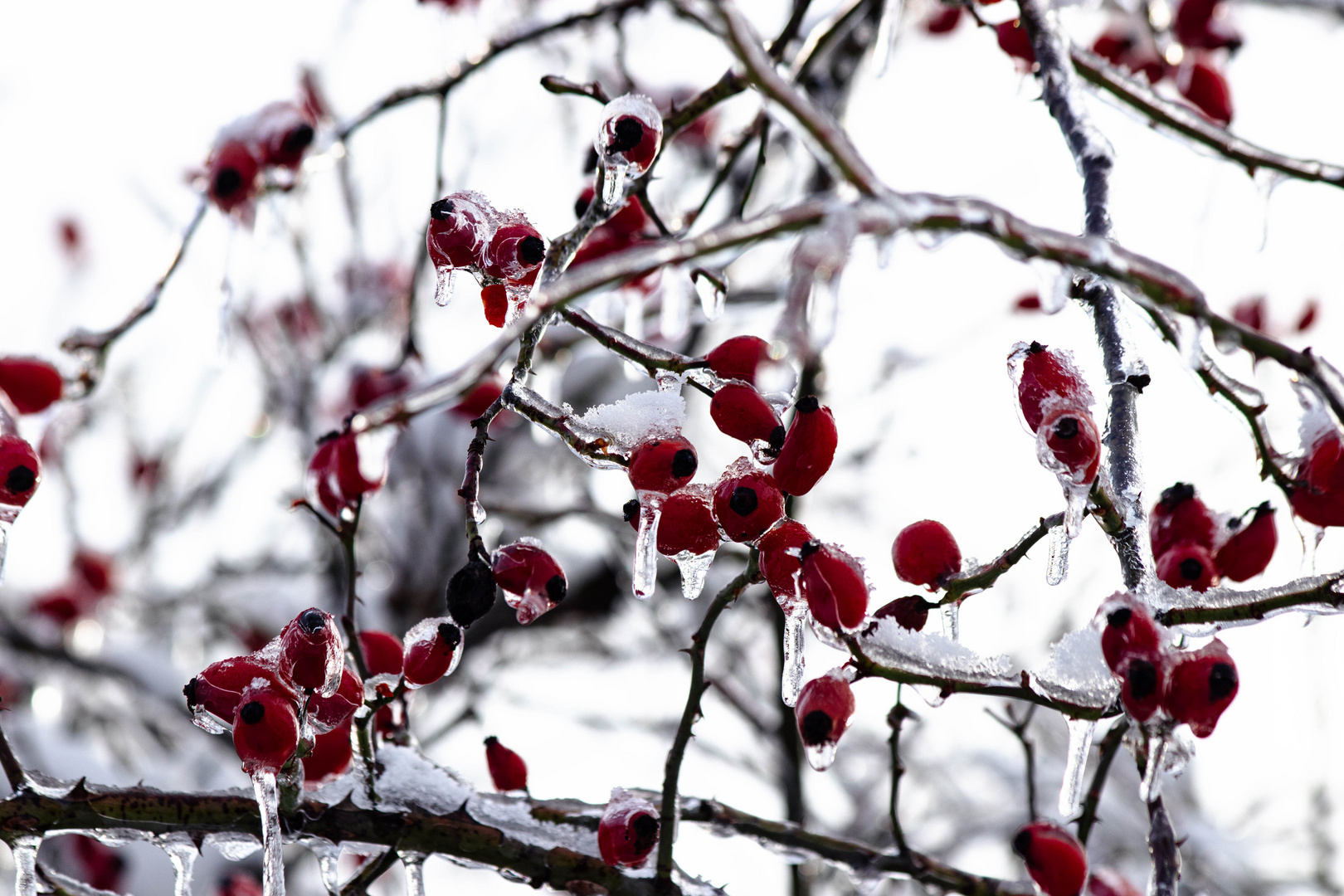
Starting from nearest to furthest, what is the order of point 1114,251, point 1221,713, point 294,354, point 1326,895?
1. point 1114,251
2. point 1221,713
3. point 1326,895
4. point 294,354

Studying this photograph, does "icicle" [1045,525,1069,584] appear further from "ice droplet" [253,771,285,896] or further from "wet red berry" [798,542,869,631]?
"ice droplet" [253,771,285,896]

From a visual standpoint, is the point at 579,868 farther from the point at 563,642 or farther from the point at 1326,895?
the point at 1326,895

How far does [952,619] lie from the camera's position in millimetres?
1436

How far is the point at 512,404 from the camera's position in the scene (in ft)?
4.53

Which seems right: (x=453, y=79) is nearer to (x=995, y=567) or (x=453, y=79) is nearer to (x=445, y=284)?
(x=445, y=284)

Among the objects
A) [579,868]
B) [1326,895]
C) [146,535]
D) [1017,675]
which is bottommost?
[579,868]

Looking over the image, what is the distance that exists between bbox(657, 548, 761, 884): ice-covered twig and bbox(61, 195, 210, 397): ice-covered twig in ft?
4.62

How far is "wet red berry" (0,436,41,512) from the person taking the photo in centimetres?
162

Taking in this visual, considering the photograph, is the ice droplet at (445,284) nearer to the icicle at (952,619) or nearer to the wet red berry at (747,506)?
the wet red berry at (747,506)

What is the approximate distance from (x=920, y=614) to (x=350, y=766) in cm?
82

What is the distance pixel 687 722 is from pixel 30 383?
1.72m

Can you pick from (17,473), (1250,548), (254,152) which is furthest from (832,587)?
(254,152)

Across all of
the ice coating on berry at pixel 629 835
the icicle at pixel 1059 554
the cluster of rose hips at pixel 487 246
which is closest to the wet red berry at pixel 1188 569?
the icicle at pixel 1059 554

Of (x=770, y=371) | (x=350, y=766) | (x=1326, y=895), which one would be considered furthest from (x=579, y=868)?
(x=1326, y=895)
